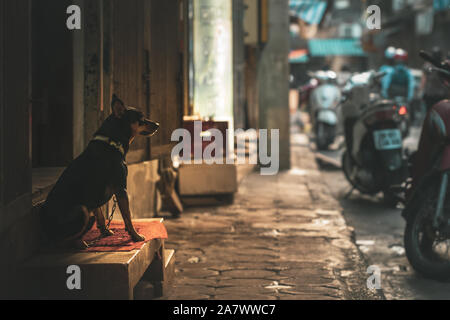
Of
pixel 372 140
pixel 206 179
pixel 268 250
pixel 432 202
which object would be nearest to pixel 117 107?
pixel 268 250

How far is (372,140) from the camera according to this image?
8.80 meters

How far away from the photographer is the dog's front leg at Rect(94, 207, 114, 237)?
163 inches

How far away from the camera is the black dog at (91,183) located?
3.78 meters

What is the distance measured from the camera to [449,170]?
5.17 metres

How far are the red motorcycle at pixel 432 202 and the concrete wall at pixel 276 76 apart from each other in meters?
6.68

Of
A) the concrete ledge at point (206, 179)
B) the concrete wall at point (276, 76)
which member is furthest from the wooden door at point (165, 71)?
the concrete wall at point (276, 76)

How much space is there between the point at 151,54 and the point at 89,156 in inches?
100

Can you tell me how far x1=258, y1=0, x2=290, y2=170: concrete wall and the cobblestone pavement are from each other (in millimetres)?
2840

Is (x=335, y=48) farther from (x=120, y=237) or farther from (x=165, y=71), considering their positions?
(x=120, y=237)

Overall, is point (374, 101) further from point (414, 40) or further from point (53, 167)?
point (414, 40)

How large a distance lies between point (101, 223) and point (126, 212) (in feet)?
0.84

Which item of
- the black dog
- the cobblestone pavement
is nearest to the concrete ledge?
the cobblestone pavement

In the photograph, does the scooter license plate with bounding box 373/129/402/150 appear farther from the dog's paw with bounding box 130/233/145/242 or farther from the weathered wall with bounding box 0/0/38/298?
the weathered wall with bounding box 0/0/38/298
